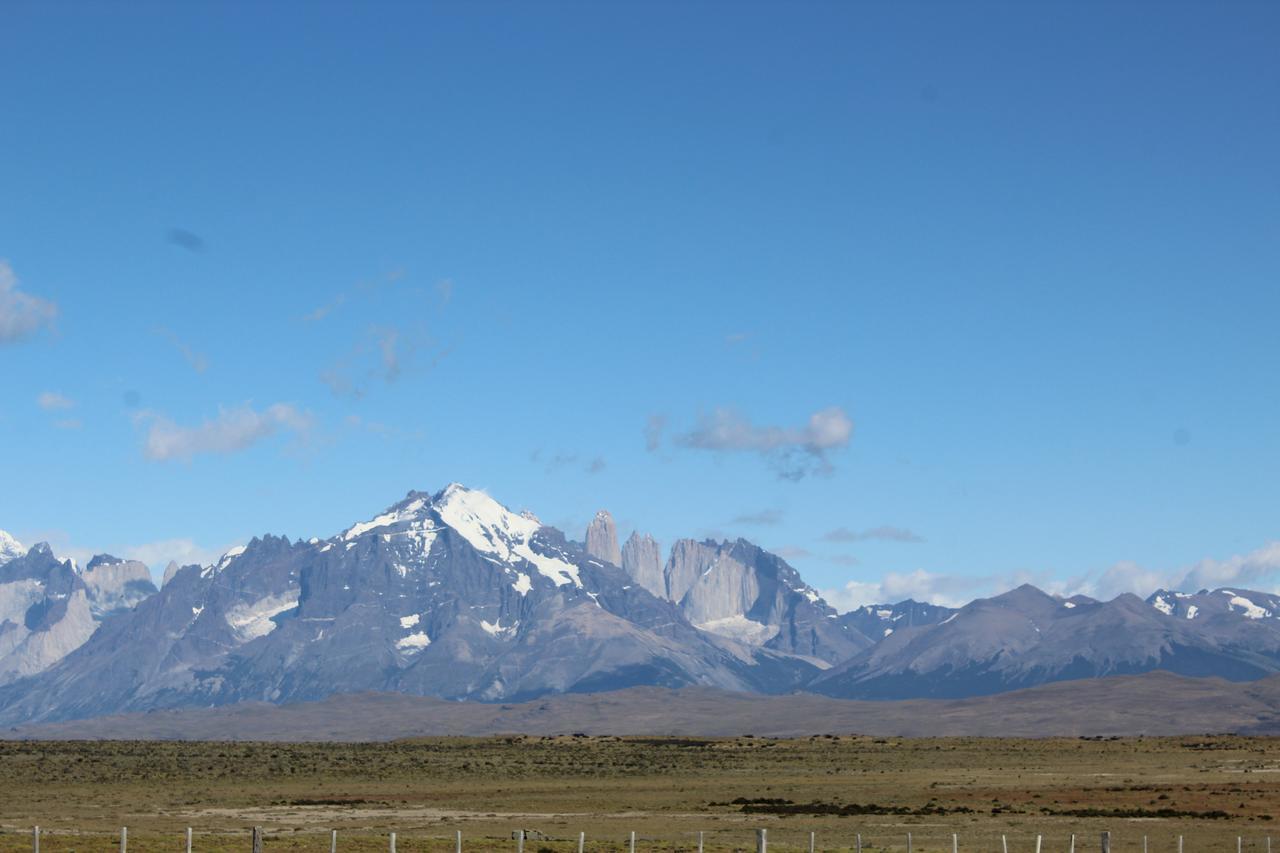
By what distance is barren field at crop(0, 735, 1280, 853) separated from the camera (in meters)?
83.6

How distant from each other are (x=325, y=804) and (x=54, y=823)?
24.2 metres

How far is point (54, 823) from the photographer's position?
91.4 metres

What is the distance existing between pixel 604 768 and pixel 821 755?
121ft

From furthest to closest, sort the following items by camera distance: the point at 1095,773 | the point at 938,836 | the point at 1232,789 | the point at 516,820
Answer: the point at 1095,773 < the point at 1232,789 < the point at 516,820 < the point at 938,836

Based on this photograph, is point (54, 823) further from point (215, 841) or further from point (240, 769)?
point (240, 769)

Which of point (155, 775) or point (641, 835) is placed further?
point (155, 775)

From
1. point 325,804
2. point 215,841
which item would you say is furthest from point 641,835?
point 325,804

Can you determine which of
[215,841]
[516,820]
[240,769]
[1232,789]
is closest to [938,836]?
[516,820]

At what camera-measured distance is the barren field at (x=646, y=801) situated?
8356 cm

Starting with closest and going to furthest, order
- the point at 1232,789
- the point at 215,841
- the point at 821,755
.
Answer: the point at 215,841 < the point at 1232,789 < the point at 821,755

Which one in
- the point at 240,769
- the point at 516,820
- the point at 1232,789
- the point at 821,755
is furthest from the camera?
the point at 821,755

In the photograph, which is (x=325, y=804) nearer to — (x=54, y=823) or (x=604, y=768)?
(x=54, y=823)

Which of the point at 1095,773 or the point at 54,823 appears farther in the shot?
the point at 1095,773

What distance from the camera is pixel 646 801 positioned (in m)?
119
